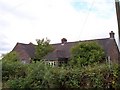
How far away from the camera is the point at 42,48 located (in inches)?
806

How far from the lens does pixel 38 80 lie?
6.78m

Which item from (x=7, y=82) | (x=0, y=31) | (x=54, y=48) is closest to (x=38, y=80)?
(x=7, y=82)

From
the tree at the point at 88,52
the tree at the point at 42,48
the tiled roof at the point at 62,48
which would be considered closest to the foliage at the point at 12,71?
the tree at the point at 88,52

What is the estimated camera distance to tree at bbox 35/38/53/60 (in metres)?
20.0

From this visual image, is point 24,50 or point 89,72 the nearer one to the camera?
point 89,72

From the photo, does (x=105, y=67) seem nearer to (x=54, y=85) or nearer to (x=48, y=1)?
(x=54, y=85)

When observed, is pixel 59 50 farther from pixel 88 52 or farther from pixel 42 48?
pixel 88 52

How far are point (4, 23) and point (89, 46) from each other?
848 cm

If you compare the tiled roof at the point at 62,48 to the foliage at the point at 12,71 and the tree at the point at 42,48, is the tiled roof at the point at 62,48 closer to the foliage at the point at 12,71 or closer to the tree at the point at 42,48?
the tree at the point at 42,48

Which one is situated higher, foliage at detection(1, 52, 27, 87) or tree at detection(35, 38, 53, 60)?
tree at detection(35, 38, 53, 60)

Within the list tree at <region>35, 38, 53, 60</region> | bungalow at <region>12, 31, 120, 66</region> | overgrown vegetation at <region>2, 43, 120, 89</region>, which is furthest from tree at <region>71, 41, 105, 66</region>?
overgrown vegetation at <region>2, 43, 120, 89</region>

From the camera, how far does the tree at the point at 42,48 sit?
20.0 metres

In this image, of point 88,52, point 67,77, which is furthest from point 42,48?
point 67,77

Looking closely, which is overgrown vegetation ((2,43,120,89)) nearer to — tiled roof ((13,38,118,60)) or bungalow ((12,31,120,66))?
bungalow ((12,31,120,66))
